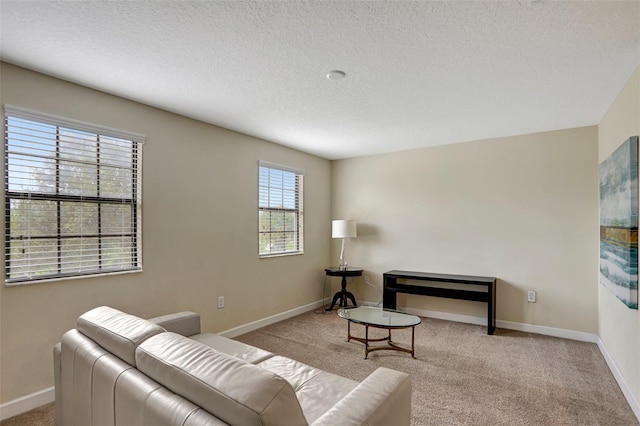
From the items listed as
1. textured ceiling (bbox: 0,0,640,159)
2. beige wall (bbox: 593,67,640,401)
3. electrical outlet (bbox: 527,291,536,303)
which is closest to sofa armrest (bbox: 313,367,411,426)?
textured ceiling (bbox: 0,0,640,159)

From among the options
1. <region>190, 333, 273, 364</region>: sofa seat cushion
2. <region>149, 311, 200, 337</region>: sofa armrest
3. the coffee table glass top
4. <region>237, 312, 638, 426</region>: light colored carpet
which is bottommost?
<region>237, 312, 638, 426</region>: light colored carpet

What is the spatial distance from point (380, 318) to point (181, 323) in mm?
1808

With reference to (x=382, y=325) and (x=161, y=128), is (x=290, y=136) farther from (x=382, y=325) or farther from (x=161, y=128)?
(x=382, y=325)

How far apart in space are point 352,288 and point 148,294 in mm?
3128

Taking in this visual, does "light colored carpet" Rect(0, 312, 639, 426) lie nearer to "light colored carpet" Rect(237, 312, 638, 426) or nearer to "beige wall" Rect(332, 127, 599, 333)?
"light colored carpet" Rect(237, 312, 638, 426)

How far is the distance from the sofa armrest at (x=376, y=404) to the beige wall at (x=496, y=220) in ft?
10.8

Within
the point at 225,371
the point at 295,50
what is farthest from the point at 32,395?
the point at 295,50

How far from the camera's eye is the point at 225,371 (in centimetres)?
112

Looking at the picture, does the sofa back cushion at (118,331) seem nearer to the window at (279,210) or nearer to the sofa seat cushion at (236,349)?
the sofa seat cushion at (236,349)

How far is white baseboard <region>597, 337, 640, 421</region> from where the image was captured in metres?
2.27

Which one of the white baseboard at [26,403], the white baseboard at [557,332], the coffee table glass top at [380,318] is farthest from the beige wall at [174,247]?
the white baseboard at [557,332]

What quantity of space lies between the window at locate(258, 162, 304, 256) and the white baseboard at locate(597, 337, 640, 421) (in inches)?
139

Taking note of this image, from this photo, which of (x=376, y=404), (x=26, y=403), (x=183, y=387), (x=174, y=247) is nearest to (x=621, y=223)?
(x=376, y=404)

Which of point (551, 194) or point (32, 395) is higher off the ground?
point (551, 194)
